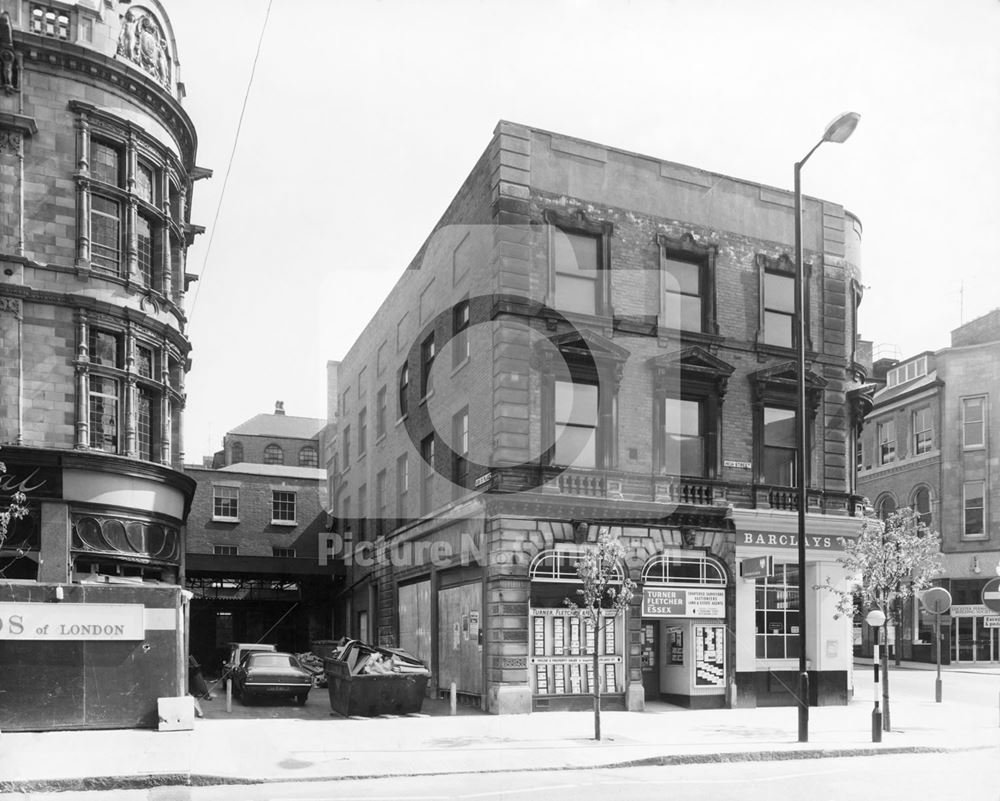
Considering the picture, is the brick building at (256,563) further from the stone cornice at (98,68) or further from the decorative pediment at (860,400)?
the decorative pediment at (860,400)

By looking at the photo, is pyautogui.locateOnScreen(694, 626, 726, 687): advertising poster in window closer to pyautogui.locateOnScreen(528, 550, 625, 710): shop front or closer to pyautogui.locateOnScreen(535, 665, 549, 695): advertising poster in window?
pyautogui.locateOnScreen(528, 550, 625, 710): shop front

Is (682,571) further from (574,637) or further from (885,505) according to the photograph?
(885,505)

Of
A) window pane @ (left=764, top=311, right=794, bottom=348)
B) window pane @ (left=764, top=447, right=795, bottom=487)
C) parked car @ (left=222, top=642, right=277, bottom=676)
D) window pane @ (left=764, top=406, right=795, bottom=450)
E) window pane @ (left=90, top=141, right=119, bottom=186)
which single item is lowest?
parked car @ (left=222, top=642, right=277, bottom=676)

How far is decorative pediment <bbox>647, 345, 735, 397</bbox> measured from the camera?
926 inches

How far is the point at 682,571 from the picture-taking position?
916 inches

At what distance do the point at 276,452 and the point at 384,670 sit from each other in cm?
4707

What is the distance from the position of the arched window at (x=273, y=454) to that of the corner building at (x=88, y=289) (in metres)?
A: 39.8

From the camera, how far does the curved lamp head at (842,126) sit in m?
16.1

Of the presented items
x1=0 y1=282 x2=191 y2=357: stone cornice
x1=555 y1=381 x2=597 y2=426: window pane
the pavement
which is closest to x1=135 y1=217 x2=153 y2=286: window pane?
x1=0 y1=282 x2=191 y2=357: stone cornice

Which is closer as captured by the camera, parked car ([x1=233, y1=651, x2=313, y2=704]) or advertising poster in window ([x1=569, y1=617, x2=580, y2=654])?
advertising poster in window ([x1=569, y1=617, x2=580, y2=654])

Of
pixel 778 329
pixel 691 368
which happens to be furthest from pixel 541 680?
pixel 778 329

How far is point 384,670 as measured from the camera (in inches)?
833

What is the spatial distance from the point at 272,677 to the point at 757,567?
1176 cm

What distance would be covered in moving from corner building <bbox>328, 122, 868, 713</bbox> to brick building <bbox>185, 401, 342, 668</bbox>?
1628 centimetres
